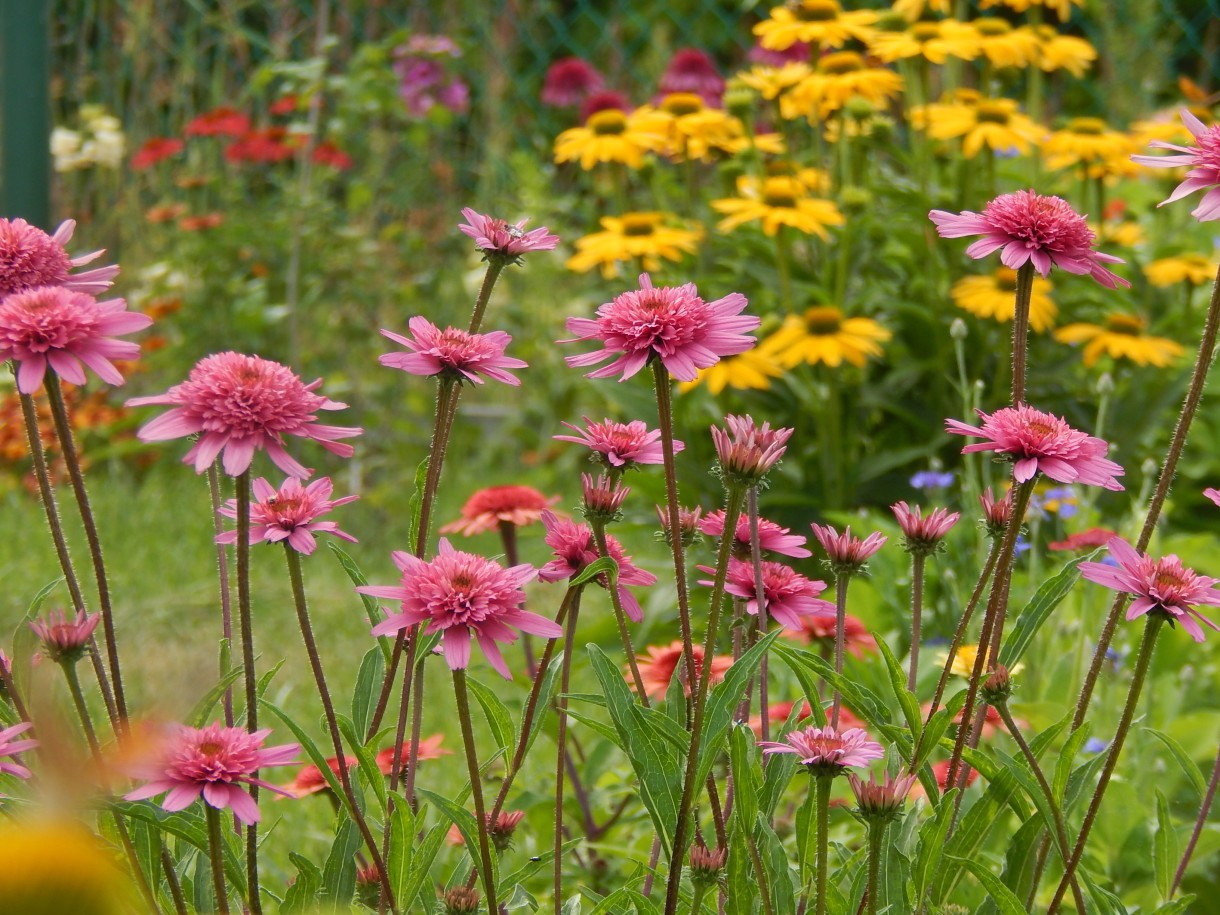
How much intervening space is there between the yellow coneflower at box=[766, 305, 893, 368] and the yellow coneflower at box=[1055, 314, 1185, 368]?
0.50 m

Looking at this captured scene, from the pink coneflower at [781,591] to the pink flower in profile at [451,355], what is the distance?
220mm

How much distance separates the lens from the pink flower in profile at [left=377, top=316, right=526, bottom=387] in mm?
921

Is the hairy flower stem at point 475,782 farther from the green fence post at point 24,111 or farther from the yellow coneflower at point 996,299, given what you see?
the green fence post at point 24,111

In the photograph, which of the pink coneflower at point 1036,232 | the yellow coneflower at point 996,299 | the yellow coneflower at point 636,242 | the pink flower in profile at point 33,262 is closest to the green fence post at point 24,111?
the yellow coneflower at point 636,242

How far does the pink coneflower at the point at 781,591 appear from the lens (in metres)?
1.03

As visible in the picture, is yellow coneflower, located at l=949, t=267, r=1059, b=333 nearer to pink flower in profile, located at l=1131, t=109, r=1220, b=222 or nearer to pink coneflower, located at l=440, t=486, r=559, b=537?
pink coneflower, located at l=440, t=486, r=559, b=537

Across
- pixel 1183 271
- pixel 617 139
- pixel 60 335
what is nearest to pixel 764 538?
pixel 60 335

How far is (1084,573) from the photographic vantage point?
92 centimetres

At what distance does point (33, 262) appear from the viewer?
96cm

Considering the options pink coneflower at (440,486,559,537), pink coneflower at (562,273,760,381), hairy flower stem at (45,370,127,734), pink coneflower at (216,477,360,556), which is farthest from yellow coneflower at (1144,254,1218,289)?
hairy flower stem at (45,370,127,734)

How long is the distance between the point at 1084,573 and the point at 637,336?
0.33 meters

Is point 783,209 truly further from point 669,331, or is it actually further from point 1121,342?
point 669,331

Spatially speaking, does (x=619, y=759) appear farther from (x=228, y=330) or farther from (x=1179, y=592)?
(x=228, y=330)

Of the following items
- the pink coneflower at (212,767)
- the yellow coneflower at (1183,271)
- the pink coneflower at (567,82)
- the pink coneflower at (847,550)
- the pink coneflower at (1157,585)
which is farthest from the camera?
the pink coneflower at (567,82)
